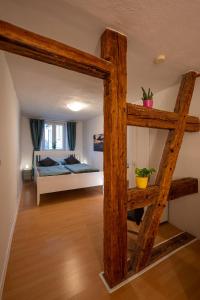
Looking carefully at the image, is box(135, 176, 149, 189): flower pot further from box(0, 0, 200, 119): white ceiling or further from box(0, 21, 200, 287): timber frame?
box(0, 0, 200, 119): white ceiling

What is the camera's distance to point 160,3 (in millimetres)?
1057

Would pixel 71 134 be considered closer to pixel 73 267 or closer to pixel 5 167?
pixel 5 167

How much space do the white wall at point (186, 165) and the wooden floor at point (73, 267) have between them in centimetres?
22

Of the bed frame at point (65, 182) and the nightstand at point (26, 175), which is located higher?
the bed frame at point (65, 182)

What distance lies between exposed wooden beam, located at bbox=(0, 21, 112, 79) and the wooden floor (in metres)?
1.99

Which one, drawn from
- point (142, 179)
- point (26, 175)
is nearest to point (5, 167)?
point (142, 179)

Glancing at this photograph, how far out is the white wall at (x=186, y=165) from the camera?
2.20m

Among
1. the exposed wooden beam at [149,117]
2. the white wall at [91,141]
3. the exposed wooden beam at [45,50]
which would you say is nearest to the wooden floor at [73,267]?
the exposed wooden beam at [149,117]

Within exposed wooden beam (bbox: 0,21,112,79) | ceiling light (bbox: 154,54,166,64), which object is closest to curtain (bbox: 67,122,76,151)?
ceiling light (bbox: 154,54,166,64)

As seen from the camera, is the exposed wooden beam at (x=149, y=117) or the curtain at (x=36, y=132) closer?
the exposed wooden beam at (x=149, y=117)

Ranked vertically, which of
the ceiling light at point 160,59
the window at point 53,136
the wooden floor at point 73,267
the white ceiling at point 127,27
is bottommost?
the wooden floor at point 73,267

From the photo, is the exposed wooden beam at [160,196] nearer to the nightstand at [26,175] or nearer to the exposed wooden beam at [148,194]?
the exposed wooden beam at [148,194]

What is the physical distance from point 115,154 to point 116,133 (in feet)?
0.63

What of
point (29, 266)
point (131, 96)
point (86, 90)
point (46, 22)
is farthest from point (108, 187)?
point (131, 96)
